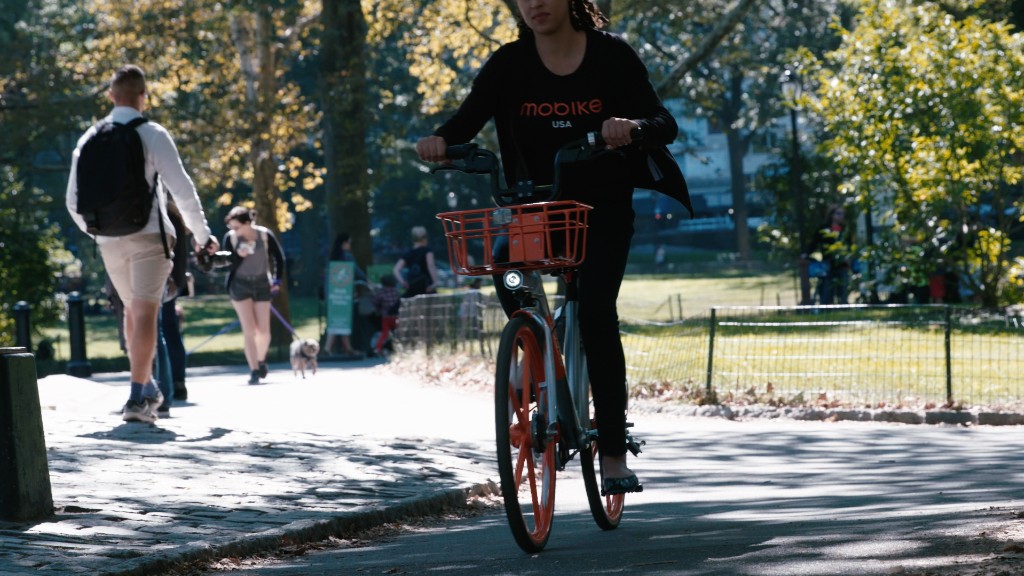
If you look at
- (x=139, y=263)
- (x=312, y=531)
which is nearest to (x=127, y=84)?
(x=139, y=263)

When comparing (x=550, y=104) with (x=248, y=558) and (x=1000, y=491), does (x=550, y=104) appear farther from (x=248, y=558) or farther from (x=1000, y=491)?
(x=1000, y=491)

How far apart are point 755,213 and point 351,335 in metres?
63.1

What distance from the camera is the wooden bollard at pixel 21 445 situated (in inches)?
254

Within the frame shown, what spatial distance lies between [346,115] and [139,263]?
733 inches

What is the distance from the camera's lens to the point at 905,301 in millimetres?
24500

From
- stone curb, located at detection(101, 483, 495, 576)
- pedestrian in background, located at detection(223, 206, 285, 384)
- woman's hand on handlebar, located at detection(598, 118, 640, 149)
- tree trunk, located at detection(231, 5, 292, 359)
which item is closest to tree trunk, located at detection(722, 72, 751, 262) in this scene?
tree trunk, located at detection(231, 5, 292, 359)

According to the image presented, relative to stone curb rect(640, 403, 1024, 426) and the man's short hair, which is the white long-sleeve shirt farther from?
stone curb rect(640, 403, 1024, 426)

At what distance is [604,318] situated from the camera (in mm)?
6180

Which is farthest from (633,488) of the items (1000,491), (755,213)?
(755,213)

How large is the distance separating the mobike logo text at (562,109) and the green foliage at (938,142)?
16358mm

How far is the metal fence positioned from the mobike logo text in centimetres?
780

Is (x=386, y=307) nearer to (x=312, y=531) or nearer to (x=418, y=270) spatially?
(x=418, y=270)

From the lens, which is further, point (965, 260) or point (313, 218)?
point (313, 218)

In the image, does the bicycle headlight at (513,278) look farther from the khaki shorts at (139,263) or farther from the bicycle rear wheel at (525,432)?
the khaki shorts at (139,263)
